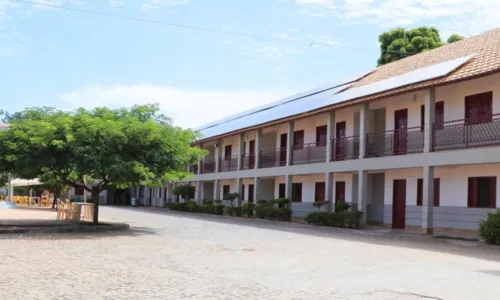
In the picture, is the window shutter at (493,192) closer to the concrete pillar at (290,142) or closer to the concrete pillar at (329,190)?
the concrete pillar at (329,190)

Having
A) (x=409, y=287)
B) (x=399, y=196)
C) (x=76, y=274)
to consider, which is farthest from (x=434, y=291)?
(x=399, y=196)

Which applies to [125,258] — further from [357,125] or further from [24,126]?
[357,125]

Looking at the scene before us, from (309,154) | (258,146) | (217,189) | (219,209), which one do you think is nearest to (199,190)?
(217,189)

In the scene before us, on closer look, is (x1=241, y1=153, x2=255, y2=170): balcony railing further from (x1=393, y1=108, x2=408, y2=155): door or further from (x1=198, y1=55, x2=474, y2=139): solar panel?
(x1=393, y1=108, x2=408, y2=155): door

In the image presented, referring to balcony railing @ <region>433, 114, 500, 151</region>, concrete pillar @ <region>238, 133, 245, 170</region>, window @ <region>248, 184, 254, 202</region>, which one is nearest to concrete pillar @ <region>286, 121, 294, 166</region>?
concrete pillar @ <region>238, 133, 245, 170</region>

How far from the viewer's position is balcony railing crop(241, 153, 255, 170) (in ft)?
121

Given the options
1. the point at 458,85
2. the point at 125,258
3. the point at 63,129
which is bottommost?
the point at 125,258

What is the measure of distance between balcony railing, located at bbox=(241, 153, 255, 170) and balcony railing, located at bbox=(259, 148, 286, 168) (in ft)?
4.82

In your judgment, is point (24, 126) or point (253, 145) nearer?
point (24, 126)

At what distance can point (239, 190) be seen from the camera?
36.2 m

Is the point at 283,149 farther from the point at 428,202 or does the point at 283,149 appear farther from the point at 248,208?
the point at 428,202

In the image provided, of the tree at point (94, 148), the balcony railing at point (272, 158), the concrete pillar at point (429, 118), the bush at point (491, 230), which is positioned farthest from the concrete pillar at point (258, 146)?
the bush at point (491, 230)

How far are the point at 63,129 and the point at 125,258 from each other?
308 inches

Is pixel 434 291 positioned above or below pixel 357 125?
below
